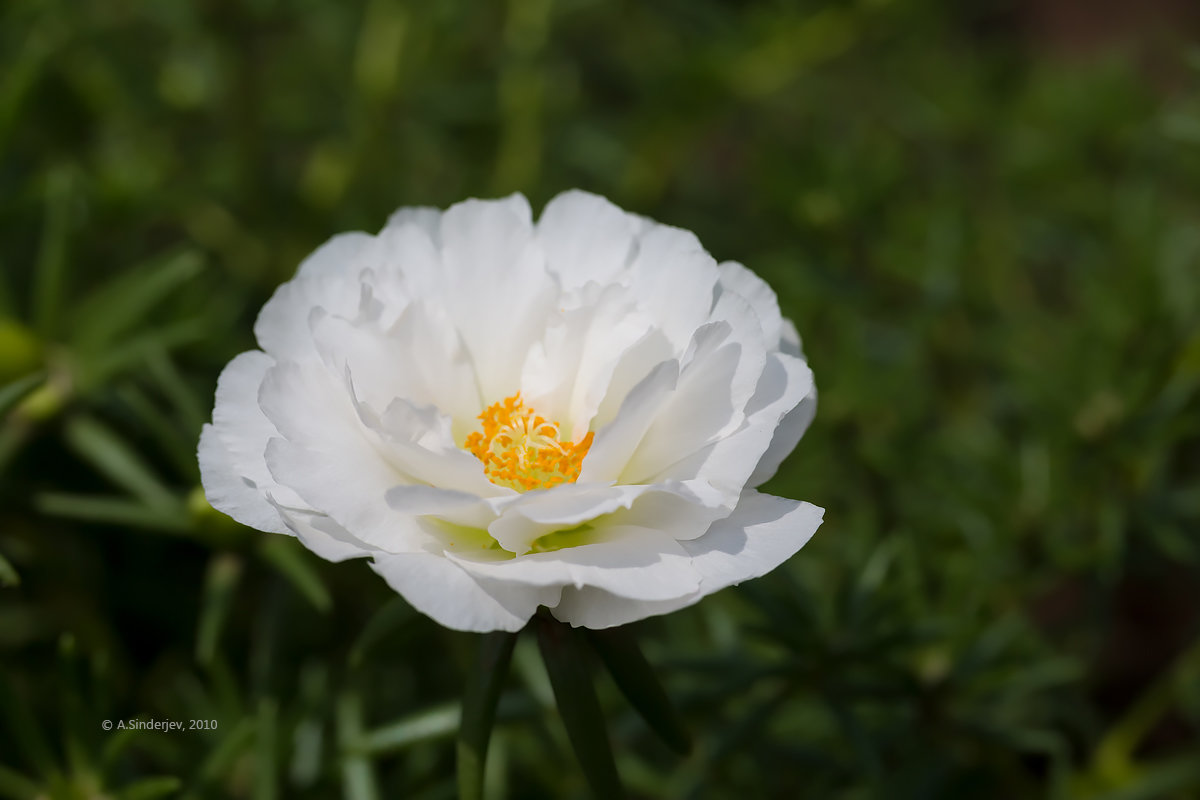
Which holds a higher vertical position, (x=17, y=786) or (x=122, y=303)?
(x=122, y=303)

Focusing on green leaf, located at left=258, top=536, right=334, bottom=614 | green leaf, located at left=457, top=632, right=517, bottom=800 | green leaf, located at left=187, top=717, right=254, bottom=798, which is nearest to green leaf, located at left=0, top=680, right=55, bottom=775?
green leaf, located at left=187, top=717, right=254, bottom=798

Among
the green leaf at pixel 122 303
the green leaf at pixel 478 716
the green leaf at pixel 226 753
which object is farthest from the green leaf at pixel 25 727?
the green leaf at pixel 478 716

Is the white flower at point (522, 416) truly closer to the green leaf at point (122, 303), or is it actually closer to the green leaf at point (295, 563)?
the green leaf at point (295, 563)

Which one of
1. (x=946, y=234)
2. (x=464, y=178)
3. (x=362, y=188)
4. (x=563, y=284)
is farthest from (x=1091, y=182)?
(x=563, y=284)

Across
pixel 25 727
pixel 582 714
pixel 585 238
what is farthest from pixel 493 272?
pixel 25 727

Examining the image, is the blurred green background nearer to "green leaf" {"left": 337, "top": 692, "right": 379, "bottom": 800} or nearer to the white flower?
"green leaf" {"left": 337, "top": 692, "right": 379, "bottom": 800}

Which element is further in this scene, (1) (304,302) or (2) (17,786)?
(2) (17,786)

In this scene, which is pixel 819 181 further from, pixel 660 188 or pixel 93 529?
pixel 93 529

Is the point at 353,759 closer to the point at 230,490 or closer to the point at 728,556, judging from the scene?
the point at 230,490
